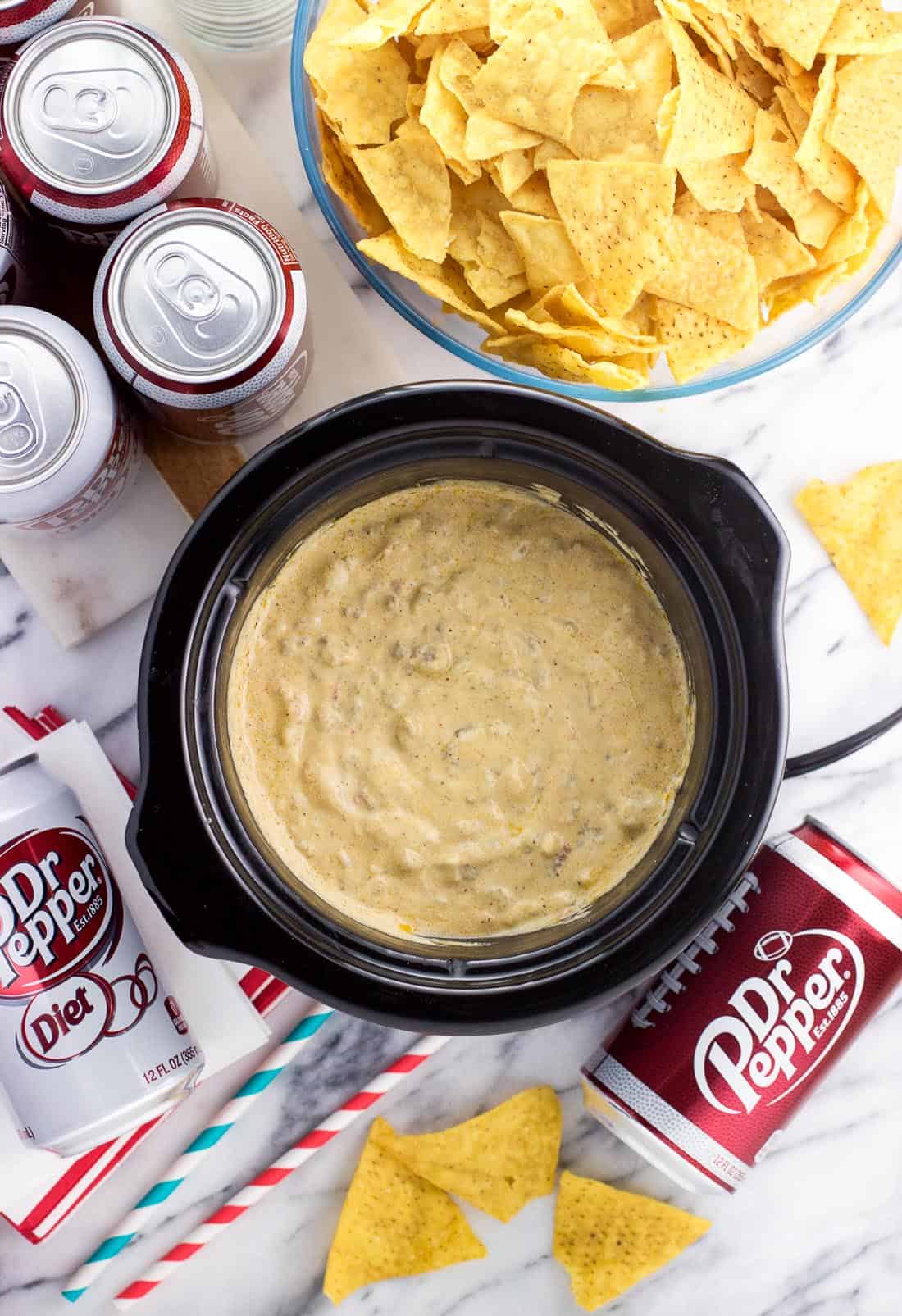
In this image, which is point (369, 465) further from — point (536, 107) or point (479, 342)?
point (536, 107)

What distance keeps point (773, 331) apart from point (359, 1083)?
1041 millimetres

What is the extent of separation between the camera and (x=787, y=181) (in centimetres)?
112

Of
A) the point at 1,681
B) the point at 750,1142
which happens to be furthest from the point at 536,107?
the point at 750,1142

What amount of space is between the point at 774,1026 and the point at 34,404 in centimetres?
102

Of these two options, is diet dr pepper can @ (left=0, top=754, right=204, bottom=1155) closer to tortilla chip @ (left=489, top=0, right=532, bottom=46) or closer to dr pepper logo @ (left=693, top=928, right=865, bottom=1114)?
dr pepper logo @ (left=693, top=928, right=865, bottom=1114)

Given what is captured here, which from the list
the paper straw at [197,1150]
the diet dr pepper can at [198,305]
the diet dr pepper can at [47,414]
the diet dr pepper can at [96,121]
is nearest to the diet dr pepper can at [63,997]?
the paper straw at [197,1150]

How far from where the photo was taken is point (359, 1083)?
143 cm

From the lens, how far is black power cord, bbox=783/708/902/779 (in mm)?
1404

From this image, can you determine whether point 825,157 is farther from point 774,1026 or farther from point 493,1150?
point 493,1150

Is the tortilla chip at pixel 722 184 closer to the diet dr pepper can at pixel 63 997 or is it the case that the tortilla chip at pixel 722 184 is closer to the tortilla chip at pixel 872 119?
the tortilla chip at pixel 872 119

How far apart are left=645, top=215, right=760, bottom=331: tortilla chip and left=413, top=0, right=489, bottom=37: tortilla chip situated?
269 mm

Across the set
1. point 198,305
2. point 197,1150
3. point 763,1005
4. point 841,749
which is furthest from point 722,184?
point 197,1150

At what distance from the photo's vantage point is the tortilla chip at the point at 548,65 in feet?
3.42

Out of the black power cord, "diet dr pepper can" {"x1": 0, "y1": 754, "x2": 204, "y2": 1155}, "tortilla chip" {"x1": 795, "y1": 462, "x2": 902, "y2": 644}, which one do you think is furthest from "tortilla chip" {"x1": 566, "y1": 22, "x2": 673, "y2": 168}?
"diet dr pepper can" {"x1": 0, "y1": 754, "x2": 204, "y2": 1155}
